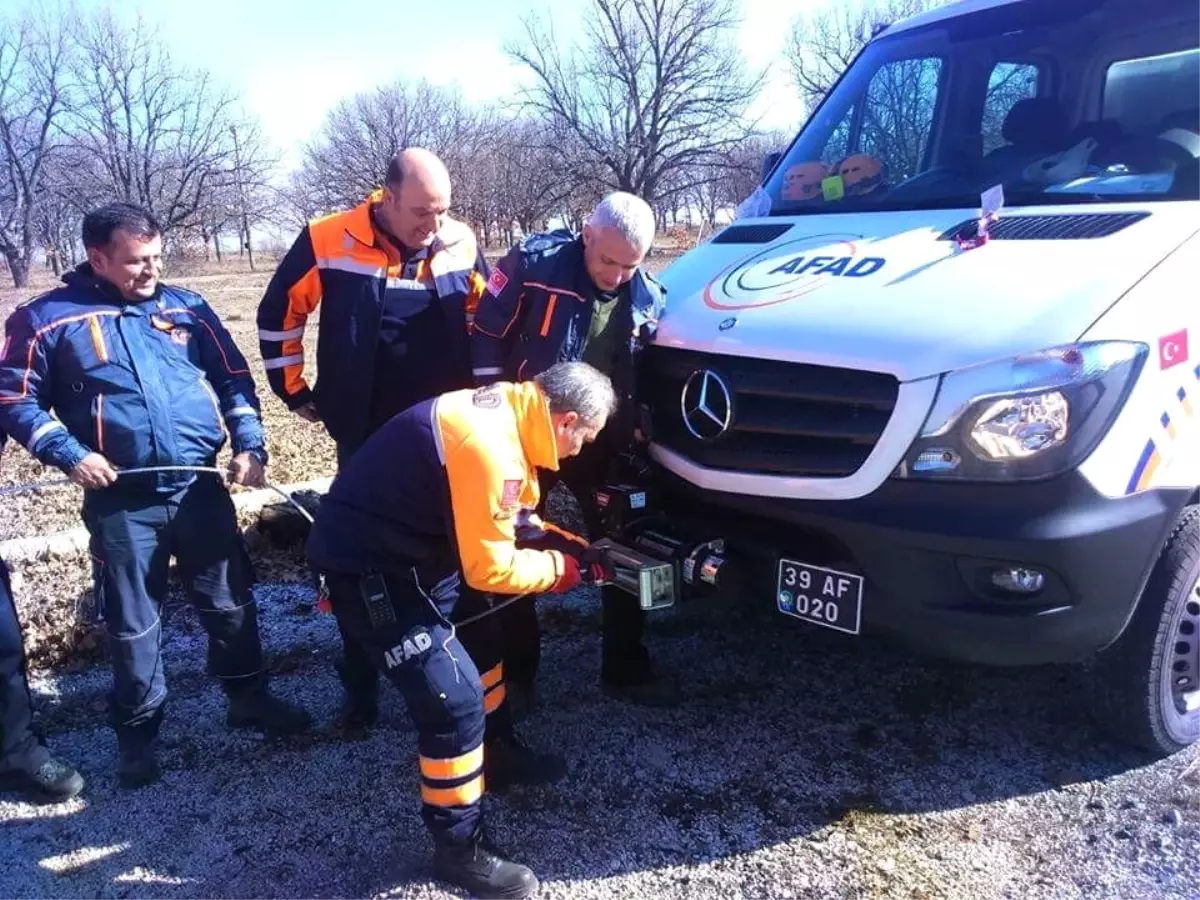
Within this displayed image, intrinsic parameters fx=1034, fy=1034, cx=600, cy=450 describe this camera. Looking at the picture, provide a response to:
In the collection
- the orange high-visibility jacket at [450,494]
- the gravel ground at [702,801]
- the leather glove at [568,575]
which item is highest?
the orange high-visibility jacket at [450,494]

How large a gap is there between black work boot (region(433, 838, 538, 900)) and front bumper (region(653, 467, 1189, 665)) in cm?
123

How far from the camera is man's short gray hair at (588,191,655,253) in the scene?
3.36m

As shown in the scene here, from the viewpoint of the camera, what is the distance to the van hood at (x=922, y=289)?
112 inches

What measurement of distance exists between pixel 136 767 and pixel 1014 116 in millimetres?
4117

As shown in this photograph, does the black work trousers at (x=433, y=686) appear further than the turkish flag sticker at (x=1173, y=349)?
Yes

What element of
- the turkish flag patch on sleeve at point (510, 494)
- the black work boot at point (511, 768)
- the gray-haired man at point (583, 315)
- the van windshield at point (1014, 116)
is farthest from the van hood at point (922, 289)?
the black work boot at point (511, 768)

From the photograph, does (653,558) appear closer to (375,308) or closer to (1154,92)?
(375,308)

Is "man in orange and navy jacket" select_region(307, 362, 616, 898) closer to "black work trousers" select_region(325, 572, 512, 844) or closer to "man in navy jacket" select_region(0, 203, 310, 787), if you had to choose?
"black work trousers" select_region(325, 572, 512, 844)

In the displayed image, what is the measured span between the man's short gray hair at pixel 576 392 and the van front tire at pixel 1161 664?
5.64 feet

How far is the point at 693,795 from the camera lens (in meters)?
3.37

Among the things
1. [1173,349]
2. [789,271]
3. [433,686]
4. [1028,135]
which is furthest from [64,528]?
[1173,349]

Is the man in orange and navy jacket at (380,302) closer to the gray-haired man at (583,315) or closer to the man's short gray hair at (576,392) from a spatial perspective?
the gray-haired man at (583,315)

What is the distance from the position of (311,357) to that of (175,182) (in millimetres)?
39779

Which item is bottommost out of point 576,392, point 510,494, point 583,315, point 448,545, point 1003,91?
point 448,545
